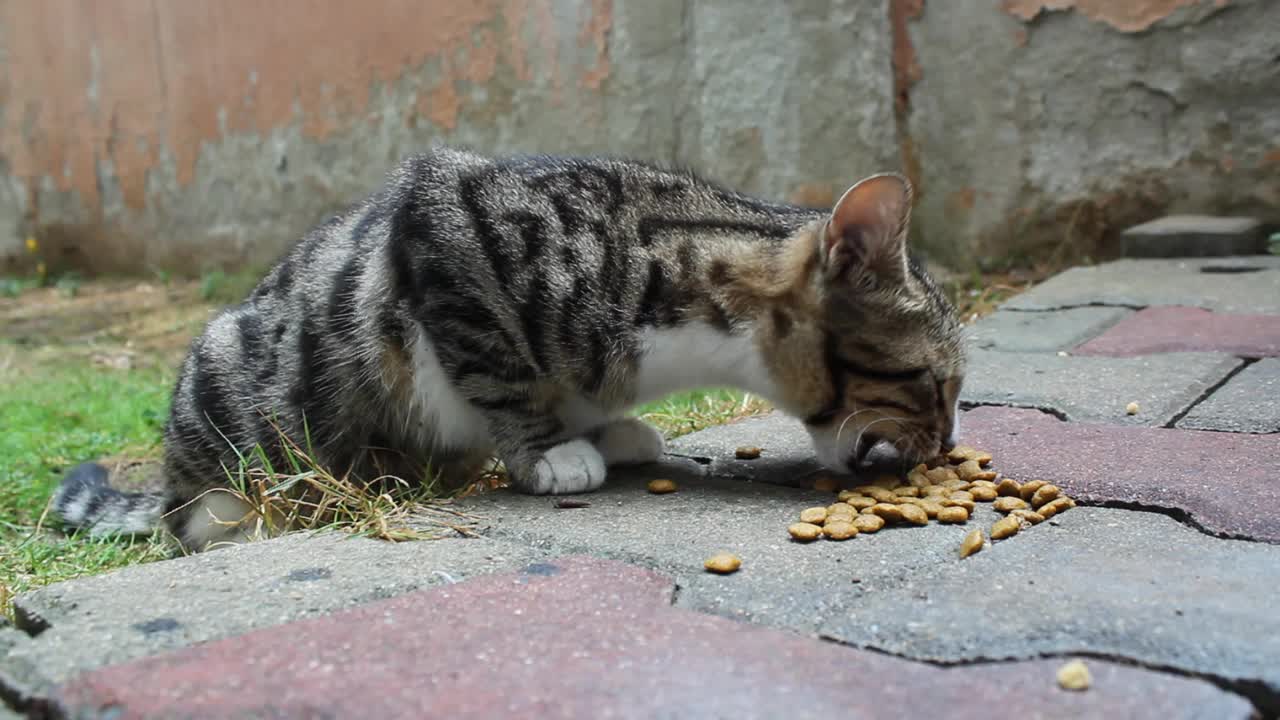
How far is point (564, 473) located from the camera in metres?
2.40

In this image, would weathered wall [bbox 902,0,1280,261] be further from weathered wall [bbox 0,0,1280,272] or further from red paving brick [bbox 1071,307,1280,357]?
red paving brick [bbox 1071,307,1280,357]

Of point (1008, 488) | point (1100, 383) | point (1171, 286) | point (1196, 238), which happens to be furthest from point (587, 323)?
point (1196, 238)

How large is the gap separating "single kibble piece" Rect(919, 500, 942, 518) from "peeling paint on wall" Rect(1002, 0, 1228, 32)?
3.18m

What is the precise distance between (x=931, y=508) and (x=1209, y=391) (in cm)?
117

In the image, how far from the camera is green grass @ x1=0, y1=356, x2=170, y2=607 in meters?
2.59

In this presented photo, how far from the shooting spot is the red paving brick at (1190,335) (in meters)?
3.17

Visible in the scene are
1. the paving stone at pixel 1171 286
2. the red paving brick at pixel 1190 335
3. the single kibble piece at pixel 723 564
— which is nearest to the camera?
the single kibble piece at pixel 723 564

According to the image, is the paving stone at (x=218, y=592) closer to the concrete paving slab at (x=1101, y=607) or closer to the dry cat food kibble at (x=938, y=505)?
the dry cat food kibble at (x=938, y=505)

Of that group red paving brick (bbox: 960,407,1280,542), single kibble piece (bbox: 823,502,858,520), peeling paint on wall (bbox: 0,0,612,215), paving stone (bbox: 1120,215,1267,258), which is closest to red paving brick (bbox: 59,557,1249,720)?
single kibble piece (bbox: 823,502,858,520)

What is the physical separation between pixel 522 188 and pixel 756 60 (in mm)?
2666

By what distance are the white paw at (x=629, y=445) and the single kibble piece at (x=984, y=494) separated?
784 mm

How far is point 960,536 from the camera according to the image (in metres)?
1.95

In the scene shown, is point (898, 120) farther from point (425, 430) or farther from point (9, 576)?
point (9, 576)

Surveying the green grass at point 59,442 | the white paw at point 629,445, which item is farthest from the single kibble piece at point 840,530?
the green grass at point 59,442
